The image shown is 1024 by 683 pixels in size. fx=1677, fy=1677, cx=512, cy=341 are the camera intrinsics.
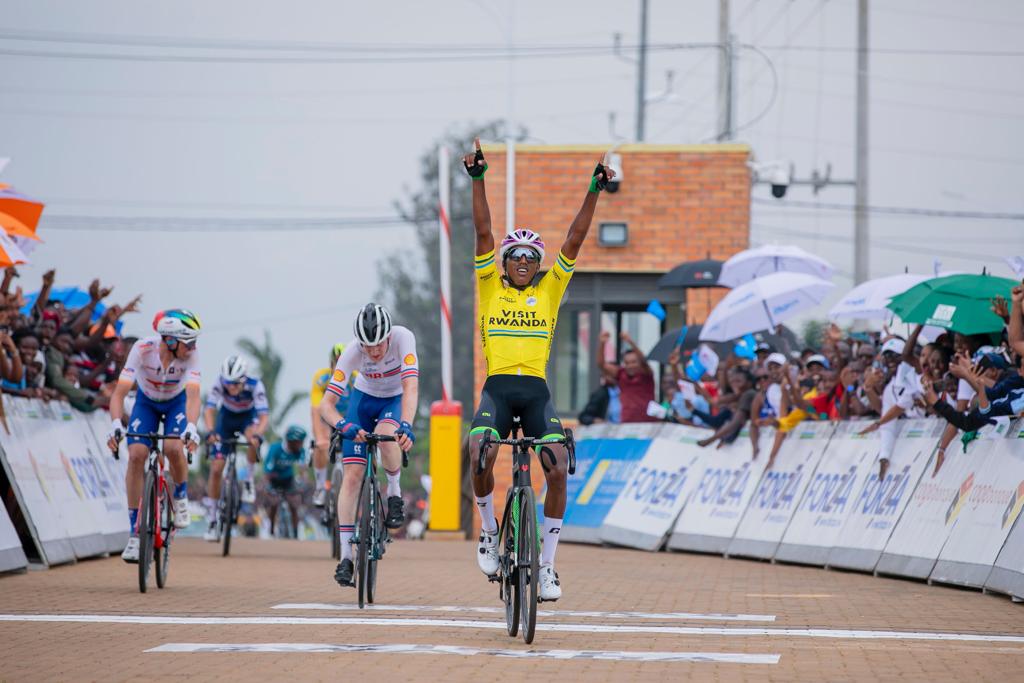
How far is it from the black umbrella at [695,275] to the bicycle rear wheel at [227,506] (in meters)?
8.66

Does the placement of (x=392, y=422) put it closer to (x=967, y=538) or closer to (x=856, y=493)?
(x=967, y=538)

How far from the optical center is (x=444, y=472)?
26281mm

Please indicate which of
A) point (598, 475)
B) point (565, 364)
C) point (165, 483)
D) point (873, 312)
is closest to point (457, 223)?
point (565, 364)

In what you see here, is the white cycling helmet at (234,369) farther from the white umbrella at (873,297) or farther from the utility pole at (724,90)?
the utility pole at (724,90)

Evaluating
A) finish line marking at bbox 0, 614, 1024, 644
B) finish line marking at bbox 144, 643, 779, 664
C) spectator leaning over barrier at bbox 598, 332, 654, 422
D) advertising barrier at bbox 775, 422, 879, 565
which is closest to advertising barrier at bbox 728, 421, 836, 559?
advertising barrier at bbox 775, 422, 879, 565

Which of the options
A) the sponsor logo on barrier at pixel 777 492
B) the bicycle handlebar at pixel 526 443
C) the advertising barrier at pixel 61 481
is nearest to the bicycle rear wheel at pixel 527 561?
the bicycle handlebar at pixel 526 443

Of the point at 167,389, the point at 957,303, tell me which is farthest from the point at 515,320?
the point at 957,303

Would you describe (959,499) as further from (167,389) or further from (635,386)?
(635,386)

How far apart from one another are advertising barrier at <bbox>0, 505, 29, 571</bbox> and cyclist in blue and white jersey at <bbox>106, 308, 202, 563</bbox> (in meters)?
1.78

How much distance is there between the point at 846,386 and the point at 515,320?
29.3ft

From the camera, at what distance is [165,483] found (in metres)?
13.6

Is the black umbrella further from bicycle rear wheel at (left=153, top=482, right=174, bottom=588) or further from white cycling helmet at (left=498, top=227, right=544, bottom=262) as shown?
white cycling helmet at (left=498, top=227, right=544, bottom=262)

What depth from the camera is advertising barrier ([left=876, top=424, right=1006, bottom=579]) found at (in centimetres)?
1507

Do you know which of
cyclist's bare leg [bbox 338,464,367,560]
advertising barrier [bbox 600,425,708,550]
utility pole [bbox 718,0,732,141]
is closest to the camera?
cyclist's bare leg [bbox 338,464,367,560]
